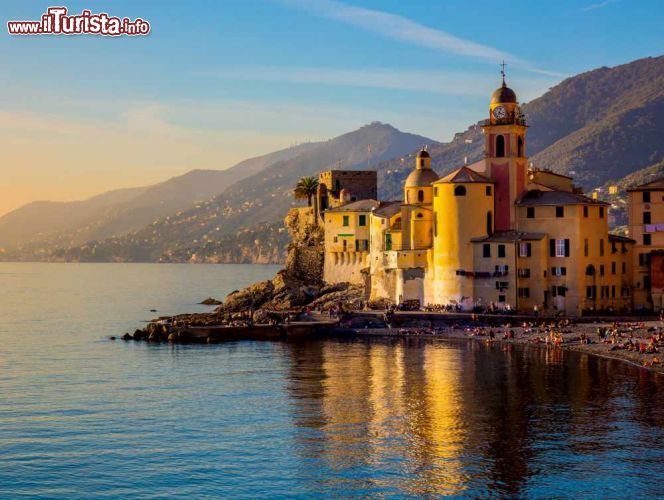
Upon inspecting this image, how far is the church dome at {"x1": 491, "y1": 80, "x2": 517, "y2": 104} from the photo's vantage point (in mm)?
105625

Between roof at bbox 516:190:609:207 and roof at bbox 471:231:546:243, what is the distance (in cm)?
310

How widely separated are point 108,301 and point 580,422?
5748 inches

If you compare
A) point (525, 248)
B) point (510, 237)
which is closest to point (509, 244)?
point (510, 237)

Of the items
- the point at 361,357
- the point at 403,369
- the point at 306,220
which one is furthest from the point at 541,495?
the point at 306,220

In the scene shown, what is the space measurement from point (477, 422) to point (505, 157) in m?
50.6

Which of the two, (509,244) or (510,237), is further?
(510,237)

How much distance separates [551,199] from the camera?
10256cm

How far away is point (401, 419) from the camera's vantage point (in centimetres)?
5953

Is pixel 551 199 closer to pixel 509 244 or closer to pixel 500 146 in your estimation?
pixel 509 244

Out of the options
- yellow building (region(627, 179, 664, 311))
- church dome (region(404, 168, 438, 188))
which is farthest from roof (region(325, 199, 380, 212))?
yellow building (region(627, 179, 664, 311))

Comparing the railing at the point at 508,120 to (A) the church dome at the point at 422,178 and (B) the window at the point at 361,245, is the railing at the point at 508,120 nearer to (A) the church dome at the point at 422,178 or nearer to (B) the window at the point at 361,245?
(A) the church dome at the point at 422,178

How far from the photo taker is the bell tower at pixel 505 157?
10394 cm

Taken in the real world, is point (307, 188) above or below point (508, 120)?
below

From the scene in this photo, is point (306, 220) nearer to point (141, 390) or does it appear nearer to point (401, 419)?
point (141, 390)
